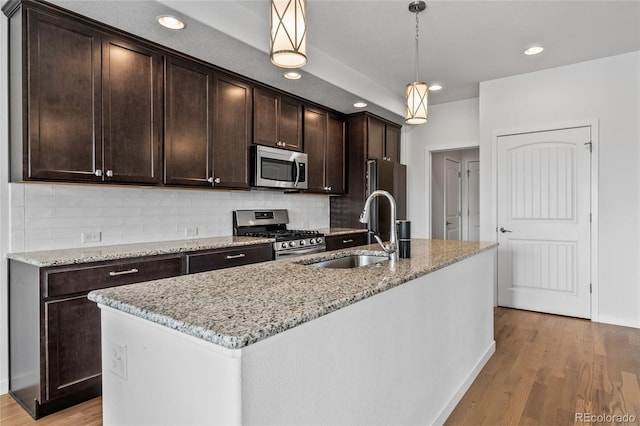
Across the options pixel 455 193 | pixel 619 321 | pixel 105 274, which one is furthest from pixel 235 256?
pixel 455 193

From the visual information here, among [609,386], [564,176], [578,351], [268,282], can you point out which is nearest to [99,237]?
[268,282]

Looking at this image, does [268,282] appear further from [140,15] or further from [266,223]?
[266,223]

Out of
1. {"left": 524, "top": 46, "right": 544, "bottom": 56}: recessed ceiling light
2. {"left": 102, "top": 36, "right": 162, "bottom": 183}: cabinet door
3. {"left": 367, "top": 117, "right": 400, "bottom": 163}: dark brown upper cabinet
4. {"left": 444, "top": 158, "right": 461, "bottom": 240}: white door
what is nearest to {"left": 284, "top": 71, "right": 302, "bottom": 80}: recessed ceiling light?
{"left": 102, "top": 36, "right": 162, "bottom": 183}: cabinet door

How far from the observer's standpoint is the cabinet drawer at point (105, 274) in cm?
205

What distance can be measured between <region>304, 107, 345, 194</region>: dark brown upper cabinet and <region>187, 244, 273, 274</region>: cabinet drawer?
127 cm

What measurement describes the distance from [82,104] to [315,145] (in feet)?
8.05

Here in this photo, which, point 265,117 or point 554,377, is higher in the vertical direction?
point 265,117

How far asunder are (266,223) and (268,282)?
2748mm

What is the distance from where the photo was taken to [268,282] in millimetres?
1330

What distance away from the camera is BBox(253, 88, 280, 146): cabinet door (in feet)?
11.8

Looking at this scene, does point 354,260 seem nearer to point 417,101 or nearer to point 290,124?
point 417,101

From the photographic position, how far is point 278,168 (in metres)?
3.80

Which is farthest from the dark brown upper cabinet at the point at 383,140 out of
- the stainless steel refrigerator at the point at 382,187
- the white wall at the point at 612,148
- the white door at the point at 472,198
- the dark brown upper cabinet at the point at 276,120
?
the white door at the point at 472,198

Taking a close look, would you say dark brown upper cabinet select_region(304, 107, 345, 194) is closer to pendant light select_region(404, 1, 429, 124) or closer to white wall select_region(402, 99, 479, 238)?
white wall select_region(402, 99, 479, 238)
